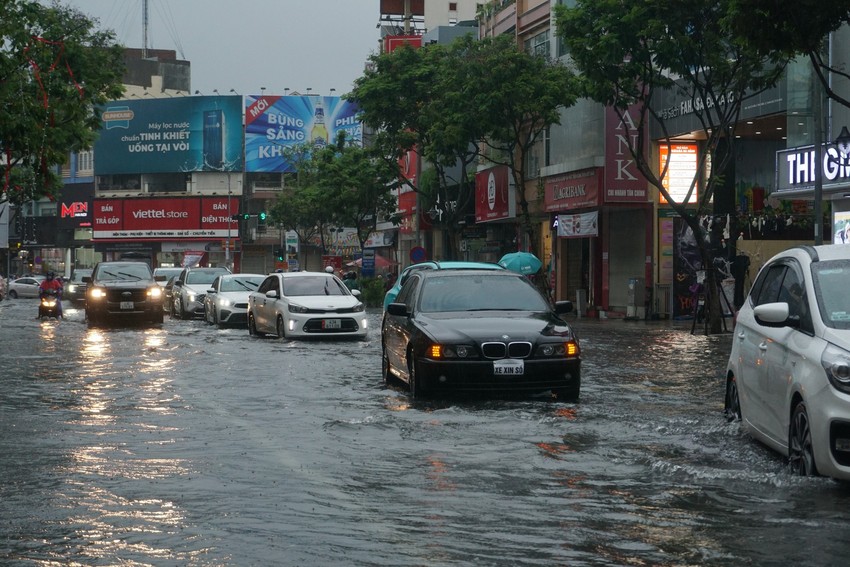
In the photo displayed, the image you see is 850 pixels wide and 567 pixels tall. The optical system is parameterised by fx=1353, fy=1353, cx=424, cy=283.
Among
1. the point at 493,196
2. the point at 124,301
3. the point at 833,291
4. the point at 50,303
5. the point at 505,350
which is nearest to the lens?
the point at 833,291

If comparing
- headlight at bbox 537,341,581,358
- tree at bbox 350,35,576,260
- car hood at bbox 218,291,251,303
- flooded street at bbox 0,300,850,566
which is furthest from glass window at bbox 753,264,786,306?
tree at bbox 350,35,576,260

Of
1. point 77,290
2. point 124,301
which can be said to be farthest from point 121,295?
point 77,290

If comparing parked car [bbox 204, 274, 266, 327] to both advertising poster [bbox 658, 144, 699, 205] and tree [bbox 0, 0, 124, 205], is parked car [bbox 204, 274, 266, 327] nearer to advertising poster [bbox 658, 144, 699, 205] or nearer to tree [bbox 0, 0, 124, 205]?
tree [bbox 0, 0, 124, 205]

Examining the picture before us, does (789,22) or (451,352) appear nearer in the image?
(451,352)

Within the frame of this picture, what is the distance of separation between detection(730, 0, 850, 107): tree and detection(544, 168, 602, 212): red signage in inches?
974

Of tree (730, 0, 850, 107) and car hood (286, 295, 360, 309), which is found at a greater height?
tree (730, 0, 850, 107)

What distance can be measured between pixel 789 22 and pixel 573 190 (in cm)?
2778

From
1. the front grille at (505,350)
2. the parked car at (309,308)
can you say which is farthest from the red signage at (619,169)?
the front grille at (505,350)

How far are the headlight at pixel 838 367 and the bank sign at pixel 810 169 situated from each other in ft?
63.4

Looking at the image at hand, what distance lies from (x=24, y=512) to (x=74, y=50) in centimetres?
3182

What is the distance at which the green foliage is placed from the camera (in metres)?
56.2

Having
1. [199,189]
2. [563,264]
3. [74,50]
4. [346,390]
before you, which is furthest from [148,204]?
[346,390]

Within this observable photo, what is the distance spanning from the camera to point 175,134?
11119 cm

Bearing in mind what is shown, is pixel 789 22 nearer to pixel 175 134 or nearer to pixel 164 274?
pixel 164 274
